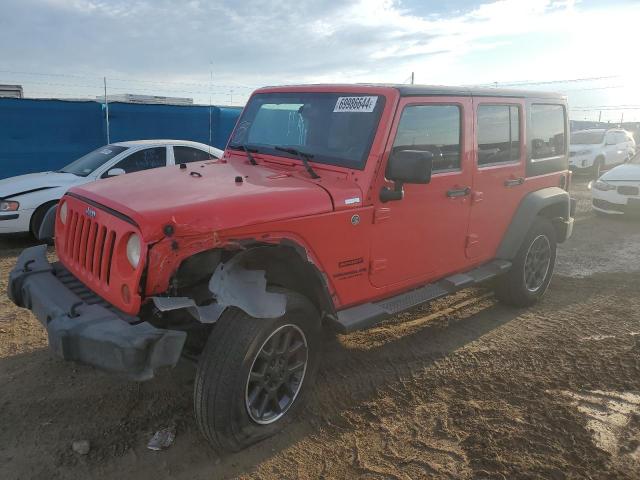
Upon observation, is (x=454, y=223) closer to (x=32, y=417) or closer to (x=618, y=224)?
(x=32, y=417)

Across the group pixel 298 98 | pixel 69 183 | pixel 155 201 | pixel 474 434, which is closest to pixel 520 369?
pixel 474 434

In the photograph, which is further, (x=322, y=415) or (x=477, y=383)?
(x=477, y=383)

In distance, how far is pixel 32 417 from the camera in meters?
3.30

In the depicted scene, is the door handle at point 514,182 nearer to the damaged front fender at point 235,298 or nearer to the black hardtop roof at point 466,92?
the black hardtop roof at point 466,92

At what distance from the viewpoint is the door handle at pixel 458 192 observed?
160 inches

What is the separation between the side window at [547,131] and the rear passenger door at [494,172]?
0.81ft

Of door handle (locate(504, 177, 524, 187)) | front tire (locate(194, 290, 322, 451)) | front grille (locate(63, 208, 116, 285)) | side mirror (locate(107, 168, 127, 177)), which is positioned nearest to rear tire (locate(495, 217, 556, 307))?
door handle (locate(504, 177, 524, 187))

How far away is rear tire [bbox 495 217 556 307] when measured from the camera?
5.08 m

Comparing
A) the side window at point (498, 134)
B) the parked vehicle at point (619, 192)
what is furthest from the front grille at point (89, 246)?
the parked vehicle at point (619, 192)

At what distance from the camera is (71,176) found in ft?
25.1

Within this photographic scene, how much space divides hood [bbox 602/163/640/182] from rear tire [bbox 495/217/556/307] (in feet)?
19.2

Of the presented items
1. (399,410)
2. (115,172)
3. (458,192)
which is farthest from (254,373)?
(115,172)

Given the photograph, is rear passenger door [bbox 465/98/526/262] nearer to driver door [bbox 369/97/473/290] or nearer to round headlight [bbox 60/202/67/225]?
driver door [bbox 369/97/473/290]

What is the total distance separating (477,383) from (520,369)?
0.47 meters
